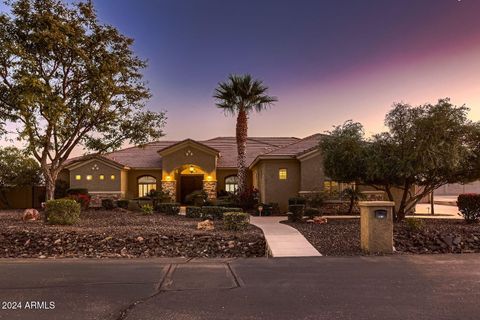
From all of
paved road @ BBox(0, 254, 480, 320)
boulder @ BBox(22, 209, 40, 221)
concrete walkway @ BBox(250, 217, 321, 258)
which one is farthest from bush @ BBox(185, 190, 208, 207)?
paved road @ BBox(0, 254, 480, 320)

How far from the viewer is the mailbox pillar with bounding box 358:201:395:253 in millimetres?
10477

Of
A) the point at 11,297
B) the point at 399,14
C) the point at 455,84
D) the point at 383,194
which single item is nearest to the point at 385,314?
the point at 11,297

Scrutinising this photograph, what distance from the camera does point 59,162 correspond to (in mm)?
21000

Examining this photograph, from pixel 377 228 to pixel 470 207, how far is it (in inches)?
302

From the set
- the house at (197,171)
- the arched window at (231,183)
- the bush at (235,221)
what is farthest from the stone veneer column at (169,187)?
the bush at (235,221)

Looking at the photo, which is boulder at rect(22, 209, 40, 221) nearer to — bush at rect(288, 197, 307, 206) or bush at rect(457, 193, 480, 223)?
bush at rect(288, 197, 307, 206)

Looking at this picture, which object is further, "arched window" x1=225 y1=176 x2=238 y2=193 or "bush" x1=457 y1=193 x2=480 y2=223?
"arched window" x1=225 y1=176 x2=238 y2=193

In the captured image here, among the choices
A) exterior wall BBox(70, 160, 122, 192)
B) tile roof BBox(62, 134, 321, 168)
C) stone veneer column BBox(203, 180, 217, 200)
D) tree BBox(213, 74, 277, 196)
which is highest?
tree BBox(213, 74, 277, 196)

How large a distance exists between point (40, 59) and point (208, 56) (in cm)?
760

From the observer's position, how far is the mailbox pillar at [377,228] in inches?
412

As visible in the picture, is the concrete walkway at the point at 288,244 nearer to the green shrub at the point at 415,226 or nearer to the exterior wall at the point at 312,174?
the green shrub at the point at 415,226

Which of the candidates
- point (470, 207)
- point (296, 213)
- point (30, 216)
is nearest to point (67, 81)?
point (30, 216)

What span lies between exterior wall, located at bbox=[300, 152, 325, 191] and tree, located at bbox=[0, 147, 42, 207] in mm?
18043

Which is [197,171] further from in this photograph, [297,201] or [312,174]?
[297,201]
